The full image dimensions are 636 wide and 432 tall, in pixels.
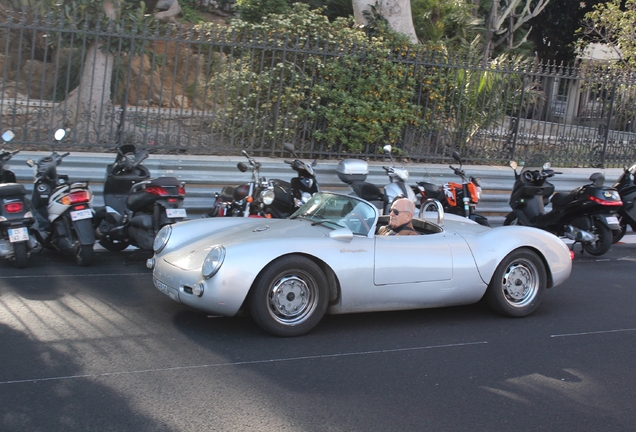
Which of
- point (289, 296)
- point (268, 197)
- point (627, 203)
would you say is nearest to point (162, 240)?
point (289, 296)

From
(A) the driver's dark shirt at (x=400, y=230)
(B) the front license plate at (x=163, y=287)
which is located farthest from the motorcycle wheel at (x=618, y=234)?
(B) the front license plate at (x=163, y=287)

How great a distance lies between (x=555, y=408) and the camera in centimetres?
446

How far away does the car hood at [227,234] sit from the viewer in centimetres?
567

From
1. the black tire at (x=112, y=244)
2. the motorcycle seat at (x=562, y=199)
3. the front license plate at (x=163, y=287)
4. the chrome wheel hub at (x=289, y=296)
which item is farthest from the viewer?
the motorcycle seat at (x=562, y=199)

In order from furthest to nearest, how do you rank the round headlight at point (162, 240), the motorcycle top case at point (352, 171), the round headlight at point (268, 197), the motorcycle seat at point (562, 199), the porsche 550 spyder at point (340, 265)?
the motorcycle top case at point (352, 171), the motorcycle seat at point (562, 199), the round headlight at point (268, 197), the round headlight at point (162, 240), the porsche 550 spyder at point (340, 265)

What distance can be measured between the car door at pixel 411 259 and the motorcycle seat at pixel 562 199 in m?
4.71

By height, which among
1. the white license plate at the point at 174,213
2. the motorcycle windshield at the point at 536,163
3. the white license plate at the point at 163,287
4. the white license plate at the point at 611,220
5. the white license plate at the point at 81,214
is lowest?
the white license plate at the point at 163,287

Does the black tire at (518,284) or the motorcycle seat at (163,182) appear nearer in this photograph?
the black tire at (518,284)

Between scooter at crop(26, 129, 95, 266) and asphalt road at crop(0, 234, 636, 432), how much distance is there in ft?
2.47

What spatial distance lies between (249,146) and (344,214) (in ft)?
19.7

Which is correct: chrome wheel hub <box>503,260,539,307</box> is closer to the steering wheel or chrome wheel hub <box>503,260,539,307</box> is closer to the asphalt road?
the asphalt road

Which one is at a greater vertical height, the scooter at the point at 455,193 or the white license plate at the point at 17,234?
the scooter at the point at 455,193

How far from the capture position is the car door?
587cm

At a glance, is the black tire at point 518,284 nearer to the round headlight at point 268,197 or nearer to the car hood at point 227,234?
the car hood at point 227,234
